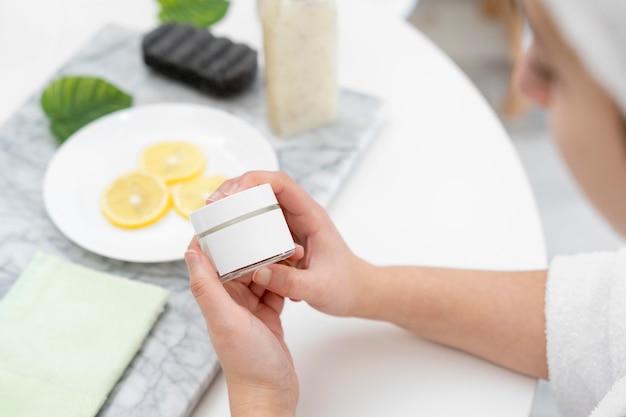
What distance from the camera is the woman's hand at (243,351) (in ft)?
2.27

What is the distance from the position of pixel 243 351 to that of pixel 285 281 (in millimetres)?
89

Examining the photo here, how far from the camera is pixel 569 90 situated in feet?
1.62

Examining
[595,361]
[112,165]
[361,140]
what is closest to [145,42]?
[112,165]

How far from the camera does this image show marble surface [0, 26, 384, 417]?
767mm

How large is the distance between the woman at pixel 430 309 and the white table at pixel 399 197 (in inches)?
1.3

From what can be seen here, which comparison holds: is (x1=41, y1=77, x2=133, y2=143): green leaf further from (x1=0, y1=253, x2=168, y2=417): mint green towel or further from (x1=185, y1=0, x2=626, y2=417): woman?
(x1=185, y1=0, x2=626, y2=417): woman

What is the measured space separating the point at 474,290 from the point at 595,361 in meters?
0.15

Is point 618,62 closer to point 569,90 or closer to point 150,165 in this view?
point 569,90

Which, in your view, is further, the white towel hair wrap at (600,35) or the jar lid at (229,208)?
the jar lid at (229,208)

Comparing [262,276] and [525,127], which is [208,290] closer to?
Answer: [262,276]

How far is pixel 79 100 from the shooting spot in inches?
42.5

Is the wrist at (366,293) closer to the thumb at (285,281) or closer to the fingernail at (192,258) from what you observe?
the thumb at (285,281)

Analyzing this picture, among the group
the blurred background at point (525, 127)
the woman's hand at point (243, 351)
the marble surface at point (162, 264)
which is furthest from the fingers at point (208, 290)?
the blurred background at point (525, 127)

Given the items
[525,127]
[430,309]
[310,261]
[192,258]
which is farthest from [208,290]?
[525,127]
